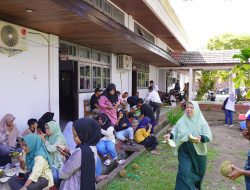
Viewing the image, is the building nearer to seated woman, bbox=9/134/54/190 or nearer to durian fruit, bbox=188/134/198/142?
seated woman, bbox=9/134/54/190

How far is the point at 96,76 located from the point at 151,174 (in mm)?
4781

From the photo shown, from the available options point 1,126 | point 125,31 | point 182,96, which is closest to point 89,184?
point 1,126

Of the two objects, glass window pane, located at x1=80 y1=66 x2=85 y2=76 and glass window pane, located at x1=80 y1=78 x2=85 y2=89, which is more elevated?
glass window pane, located at x1=80 y1=66 x2=85 y2=76

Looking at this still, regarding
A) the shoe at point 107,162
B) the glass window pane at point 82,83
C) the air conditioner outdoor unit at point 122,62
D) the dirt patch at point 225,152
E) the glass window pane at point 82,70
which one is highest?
the air conditioner outdoor unit at point 122,62

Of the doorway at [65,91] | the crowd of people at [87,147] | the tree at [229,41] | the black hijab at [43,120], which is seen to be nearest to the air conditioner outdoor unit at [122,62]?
the doorway at [65,91]

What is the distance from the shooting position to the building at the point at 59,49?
5336 millimetres

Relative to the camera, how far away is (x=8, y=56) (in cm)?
586

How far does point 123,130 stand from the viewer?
738cm

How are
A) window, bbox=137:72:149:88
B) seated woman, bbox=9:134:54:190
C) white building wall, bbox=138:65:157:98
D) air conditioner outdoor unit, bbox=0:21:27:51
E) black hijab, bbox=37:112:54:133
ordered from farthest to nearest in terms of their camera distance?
white building wall, bbox=138:65:157:98
window, bbox=137:72:149:88
black hijab, bbox=37:112:54:133
air conditioner outdoor unit, bbox=0:21:27:51
seated woman, bbox=9:134:54:190

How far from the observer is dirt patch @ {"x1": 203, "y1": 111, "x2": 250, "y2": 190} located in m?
5.62

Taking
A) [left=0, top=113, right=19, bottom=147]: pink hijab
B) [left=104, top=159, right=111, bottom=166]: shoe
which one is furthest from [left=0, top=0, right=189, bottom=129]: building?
[left=104, top=159, right=111, bottom=166]: shoe

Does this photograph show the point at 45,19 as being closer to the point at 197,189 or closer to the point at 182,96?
the point at 197,189

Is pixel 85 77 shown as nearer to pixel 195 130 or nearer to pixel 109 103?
pixel 109 103

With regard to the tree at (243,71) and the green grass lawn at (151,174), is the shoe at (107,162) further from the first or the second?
the tree at (243,71)
